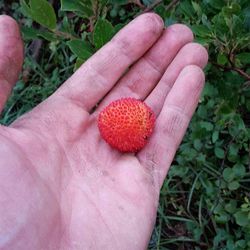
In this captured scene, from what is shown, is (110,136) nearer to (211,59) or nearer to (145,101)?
(145,101)

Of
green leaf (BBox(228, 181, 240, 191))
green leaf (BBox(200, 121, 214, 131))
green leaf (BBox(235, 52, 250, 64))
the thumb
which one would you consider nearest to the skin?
the thumb

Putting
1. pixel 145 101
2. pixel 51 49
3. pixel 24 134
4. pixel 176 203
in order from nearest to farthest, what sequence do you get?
pixel 24 134 < pixel 145 101 < pixel 176 203 < pixel 51 49

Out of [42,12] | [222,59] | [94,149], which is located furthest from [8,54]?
[222,59]

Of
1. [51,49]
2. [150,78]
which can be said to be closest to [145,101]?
[150,78]

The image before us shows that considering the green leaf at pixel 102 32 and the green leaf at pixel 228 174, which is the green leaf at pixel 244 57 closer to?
the green leaf at pixel 102 32

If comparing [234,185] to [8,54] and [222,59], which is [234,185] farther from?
[8,54]

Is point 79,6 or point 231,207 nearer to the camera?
point 79,6

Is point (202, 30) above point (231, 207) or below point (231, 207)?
above
